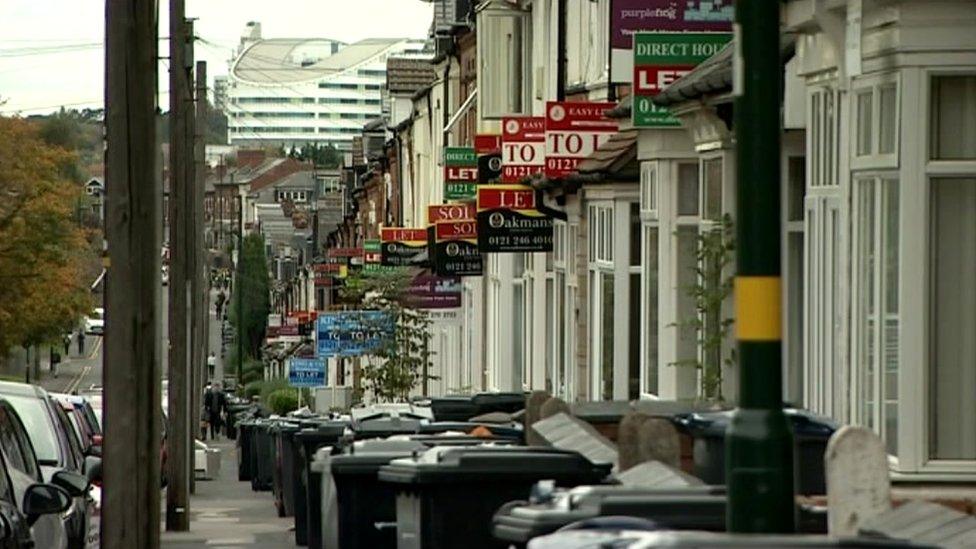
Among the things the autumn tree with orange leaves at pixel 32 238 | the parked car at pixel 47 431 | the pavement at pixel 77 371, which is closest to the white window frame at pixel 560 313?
the parked car at pixel 47 431

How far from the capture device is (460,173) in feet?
138

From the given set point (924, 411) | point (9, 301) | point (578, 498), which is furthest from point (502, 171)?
point (9, 301)

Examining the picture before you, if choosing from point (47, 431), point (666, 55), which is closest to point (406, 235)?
point (666, 55)

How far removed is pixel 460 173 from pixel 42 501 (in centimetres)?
2799

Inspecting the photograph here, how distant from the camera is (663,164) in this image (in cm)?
2503

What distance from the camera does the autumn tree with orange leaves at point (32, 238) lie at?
9538 centimetres

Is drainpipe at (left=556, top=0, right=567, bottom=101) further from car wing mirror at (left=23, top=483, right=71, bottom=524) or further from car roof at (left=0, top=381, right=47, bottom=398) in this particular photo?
car wing mirror at (left=23, top=483, right=71, bottom=524)

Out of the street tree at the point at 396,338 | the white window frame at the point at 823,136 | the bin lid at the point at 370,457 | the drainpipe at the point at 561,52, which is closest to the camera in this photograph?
the white window frame at the point at 823,136

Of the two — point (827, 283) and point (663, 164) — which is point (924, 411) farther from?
point (663, 164)

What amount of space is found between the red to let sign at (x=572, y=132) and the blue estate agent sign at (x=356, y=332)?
17967mm

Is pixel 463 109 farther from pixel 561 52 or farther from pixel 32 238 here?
pixel 32 238

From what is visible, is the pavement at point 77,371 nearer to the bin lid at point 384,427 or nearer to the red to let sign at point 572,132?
the red to let sign at point 572,132

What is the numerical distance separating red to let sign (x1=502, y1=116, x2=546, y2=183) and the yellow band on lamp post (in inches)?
926

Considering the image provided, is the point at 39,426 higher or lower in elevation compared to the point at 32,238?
lower
